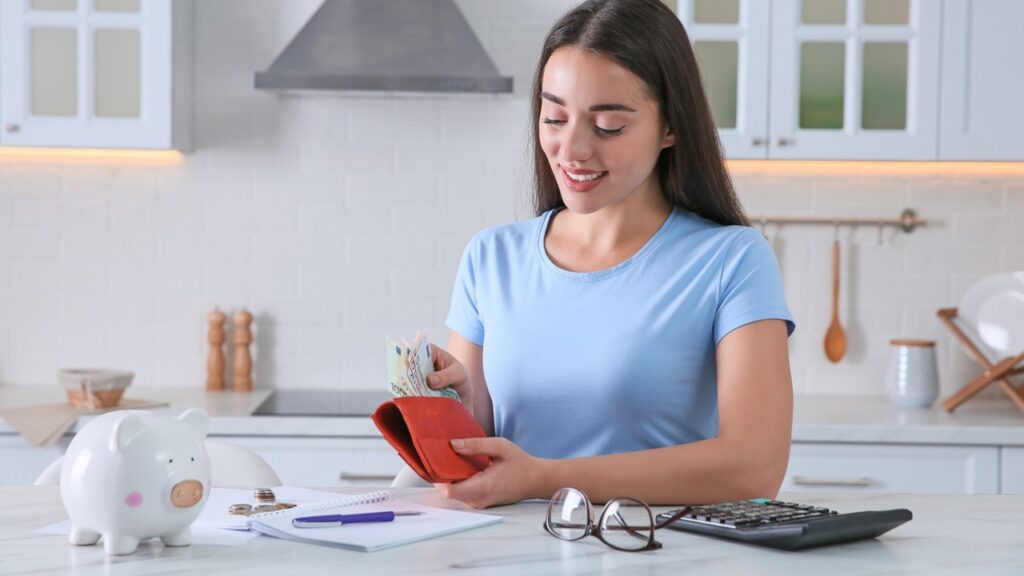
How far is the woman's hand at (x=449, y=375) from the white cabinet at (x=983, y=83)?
2162mm

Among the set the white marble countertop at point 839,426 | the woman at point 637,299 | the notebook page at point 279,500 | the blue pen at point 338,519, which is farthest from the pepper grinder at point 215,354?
the blue pen at point 338,519

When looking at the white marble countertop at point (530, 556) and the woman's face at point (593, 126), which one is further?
the woman's face at point (593, 126)

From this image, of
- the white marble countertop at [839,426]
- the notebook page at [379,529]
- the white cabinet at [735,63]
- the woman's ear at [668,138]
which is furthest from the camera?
the white cabinet at [735,63]

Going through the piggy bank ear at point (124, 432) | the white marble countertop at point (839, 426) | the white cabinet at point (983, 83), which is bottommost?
the white marble countertop at point (839, 426)

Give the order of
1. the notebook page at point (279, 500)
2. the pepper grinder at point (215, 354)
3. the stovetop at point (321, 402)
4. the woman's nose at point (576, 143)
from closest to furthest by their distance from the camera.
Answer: the notebook page at point (279, 500)
the woman's nose at point (576, 143)
the stovetop at point (321, 402)
the pepper grinder at point (215, 354)

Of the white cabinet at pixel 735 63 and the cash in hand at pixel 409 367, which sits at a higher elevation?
the white cabinet at pixel 735 63

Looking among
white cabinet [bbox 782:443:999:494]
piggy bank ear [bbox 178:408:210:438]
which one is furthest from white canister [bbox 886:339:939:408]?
piggy bank ear [bbox 178:408:210:438]

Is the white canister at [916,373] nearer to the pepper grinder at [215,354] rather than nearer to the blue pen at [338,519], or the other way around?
the pepper grinder at [215,354]

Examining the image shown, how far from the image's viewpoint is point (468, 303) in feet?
7.16

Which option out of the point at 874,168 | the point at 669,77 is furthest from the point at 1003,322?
the point at 669,77

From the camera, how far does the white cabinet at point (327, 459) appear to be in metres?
3.31

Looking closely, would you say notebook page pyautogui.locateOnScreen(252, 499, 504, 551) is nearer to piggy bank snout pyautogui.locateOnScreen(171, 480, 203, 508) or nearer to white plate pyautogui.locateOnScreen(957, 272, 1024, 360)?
piggy bank snout pyautogui.locateOnScreen(171, 480, 203, 508)

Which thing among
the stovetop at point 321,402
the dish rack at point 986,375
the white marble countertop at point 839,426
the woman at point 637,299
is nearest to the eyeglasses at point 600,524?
the woman at point 637,299

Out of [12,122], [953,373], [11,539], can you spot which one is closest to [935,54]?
[953,373]
